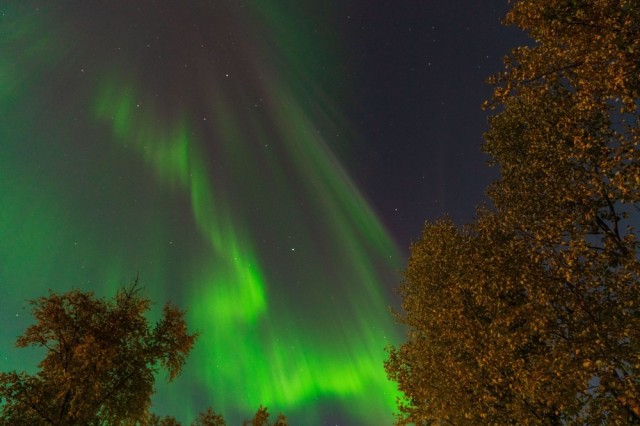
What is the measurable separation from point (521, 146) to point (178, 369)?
26815 mm

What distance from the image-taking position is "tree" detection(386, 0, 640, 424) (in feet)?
34.1

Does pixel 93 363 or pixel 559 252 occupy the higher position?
pixel 93 363

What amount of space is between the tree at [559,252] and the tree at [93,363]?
58.6ft

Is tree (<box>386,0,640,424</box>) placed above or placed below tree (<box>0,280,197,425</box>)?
below

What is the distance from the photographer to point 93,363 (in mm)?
21781

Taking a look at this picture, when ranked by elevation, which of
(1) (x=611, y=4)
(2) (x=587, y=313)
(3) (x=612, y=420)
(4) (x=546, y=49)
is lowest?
(3) (x=612, y=420)

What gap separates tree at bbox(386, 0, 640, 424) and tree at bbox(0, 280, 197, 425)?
58.6 feet

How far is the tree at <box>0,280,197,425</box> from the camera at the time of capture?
69.6 ft

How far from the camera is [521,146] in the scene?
64.7 feet

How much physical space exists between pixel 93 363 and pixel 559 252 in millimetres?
25185

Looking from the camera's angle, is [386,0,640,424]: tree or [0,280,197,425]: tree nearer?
[386,0,640,424]: tree

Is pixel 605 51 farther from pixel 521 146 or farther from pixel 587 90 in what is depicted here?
pixel 521 146

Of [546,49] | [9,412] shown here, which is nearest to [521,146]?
[546,49]

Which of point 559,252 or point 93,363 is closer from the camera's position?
point 559,252
